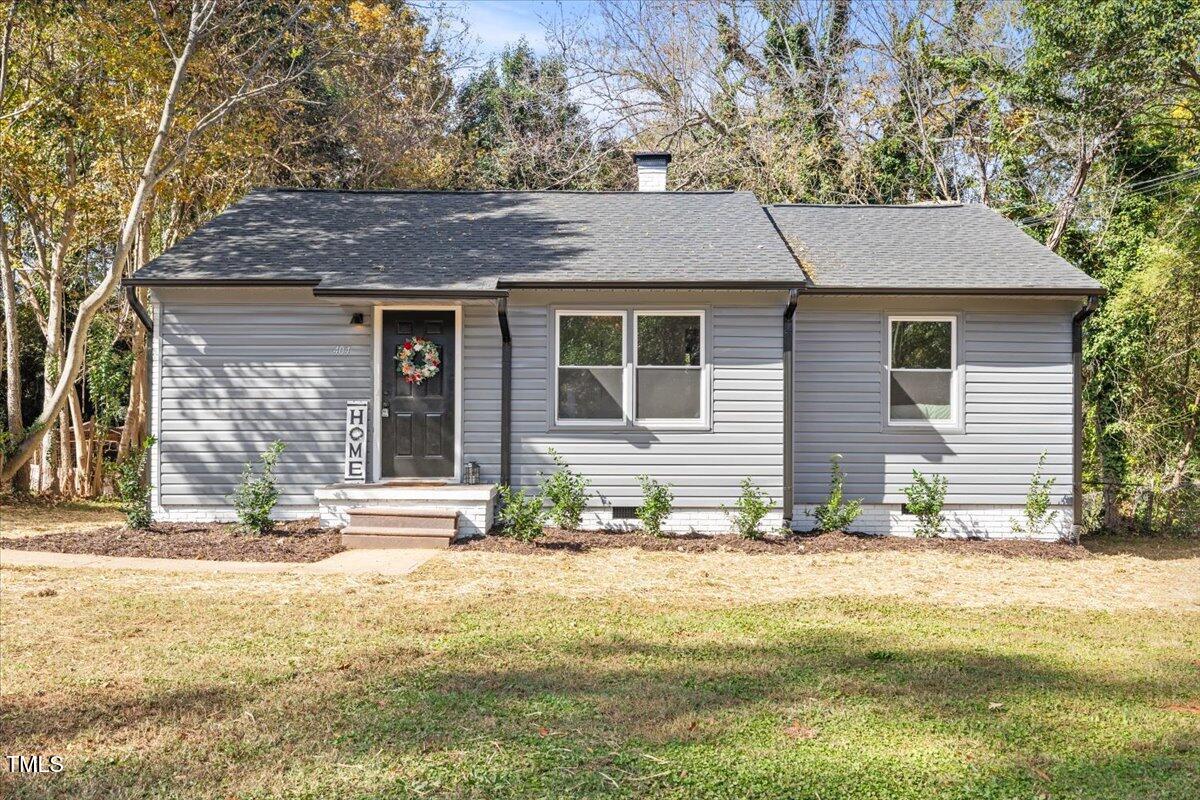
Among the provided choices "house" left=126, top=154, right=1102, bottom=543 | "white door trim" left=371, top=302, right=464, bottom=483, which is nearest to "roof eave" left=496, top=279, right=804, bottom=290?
"house" left=126, top=154, right=1102, bottom=543

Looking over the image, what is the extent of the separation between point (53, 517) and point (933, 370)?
1079 centimetres

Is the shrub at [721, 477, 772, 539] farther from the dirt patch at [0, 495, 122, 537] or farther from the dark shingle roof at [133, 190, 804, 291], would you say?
the dirt patch at [0, 495, 122, 537]

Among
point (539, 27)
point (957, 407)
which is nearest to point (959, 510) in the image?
Result: point (957, 407)

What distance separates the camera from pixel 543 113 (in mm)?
20312

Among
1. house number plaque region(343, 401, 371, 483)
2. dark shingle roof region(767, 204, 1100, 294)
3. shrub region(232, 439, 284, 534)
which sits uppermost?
dark shingle roof region(767, 204, 1100, 294)

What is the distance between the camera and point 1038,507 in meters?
9.87

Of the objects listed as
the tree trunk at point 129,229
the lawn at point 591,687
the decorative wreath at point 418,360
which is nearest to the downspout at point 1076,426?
the lawn at point 591,687

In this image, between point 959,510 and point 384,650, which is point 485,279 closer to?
point 384,650

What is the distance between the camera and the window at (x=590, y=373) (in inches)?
385

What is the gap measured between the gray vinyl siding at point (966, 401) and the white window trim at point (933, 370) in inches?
1.9

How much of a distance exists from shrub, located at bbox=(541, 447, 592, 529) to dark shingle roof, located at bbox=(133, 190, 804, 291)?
6.67ft

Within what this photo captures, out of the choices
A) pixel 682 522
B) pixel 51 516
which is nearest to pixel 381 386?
pixel 682 522

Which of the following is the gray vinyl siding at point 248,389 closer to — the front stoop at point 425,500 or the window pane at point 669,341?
the front stoop at point 425,500

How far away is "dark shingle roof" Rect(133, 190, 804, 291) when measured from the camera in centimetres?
941
